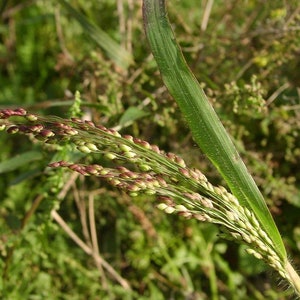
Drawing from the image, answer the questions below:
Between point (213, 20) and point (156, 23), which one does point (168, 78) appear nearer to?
point (156, 23)

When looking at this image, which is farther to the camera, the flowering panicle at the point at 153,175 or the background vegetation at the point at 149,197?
the background vegetation at the point at 149,197

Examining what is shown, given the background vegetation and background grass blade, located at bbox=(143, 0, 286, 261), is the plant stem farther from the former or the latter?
the background vegetation

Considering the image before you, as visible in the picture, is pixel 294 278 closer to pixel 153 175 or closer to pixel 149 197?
pixel 153 175

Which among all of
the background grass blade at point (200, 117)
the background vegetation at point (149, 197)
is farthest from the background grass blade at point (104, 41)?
the background grass blade at point (200, 117)

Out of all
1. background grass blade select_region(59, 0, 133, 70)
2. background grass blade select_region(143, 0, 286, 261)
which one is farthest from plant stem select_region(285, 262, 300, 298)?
background grass blade select_region(59, 0, 133, 70)


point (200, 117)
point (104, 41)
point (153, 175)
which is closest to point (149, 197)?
point (104, 41)

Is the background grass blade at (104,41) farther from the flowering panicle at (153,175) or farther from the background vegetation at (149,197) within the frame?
the flowering panicle at (153,175)

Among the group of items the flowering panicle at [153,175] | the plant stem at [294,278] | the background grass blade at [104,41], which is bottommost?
the plant stem at [294,278]
